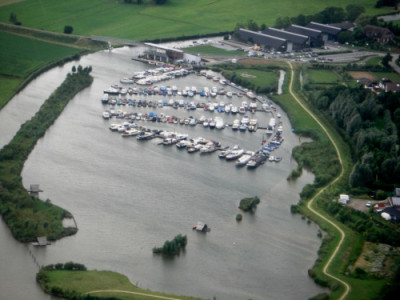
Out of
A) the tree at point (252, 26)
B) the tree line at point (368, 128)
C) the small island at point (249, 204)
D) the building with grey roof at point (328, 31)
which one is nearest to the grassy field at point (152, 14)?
the tree at point (252, 26)

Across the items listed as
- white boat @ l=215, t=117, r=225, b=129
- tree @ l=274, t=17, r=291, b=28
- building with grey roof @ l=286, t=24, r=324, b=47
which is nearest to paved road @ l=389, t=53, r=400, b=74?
building with grey roof @ l=286, t=24, r=324, b=47

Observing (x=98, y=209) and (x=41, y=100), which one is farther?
(x=41, y=100)

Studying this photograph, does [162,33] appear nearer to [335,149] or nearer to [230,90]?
[230,90]

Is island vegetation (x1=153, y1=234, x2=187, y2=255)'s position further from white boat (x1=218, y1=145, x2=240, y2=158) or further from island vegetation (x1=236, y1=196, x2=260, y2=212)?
white boat (x1=218, y1=145, x2=240, y2=158)

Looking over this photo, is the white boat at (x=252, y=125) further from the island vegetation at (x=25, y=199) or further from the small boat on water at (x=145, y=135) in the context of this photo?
the island vegetation at (x=25, y=199)

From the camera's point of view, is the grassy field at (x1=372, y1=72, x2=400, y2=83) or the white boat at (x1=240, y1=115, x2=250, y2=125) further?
the grassy field at (x1=372, y1=72, x2=400, y2=83)

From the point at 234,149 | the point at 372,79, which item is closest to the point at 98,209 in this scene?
the point at 234,149
